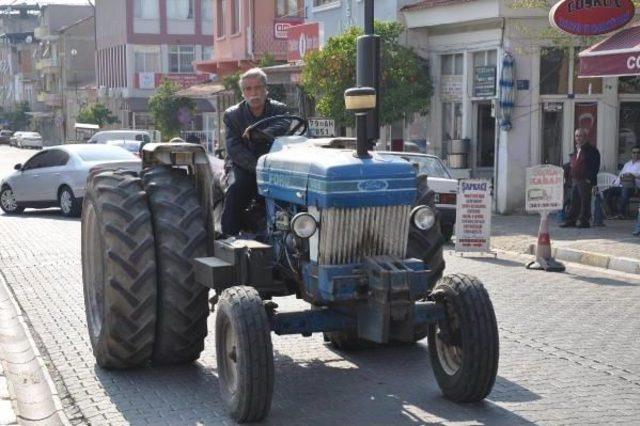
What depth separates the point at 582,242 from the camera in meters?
15.7

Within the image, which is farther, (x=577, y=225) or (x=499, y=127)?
(x=499, y=127)

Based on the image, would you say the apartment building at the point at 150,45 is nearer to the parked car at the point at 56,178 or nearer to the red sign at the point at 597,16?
the parked car at the point at 56,178

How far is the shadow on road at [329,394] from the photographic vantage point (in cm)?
652

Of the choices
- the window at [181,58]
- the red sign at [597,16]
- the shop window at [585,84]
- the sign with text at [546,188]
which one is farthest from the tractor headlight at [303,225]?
the window at [181,58]

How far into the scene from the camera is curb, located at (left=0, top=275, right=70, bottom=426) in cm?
697

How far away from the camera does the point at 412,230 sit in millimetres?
7500

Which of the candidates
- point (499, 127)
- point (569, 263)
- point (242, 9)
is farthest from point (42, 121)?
point (569, 263)

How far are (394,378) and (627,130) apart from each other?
14863 mm

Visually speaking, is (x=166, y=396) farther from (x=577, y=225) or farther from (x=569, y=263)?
(x=577, y=225)

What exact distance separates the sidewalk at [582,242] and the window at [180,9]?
49.6 m

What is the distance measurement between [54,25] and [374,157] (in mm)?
87741

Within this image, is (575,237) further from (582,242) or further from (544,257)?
(544,257)

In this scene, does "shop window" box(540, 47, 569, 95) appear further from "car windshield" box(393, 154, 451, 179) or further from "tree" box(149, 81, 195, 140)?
"tree" box(149, 81, 195, 140)

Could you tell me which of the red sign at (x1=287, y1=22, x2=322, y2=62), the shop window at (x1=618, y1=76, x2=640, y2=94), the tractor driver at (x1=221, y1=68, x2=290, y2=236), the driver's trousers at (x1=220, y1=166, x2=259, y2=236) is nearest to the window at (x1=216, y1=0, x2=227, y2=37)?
the red sign at (x1=287, y1=22, x2=322, y2=62)
